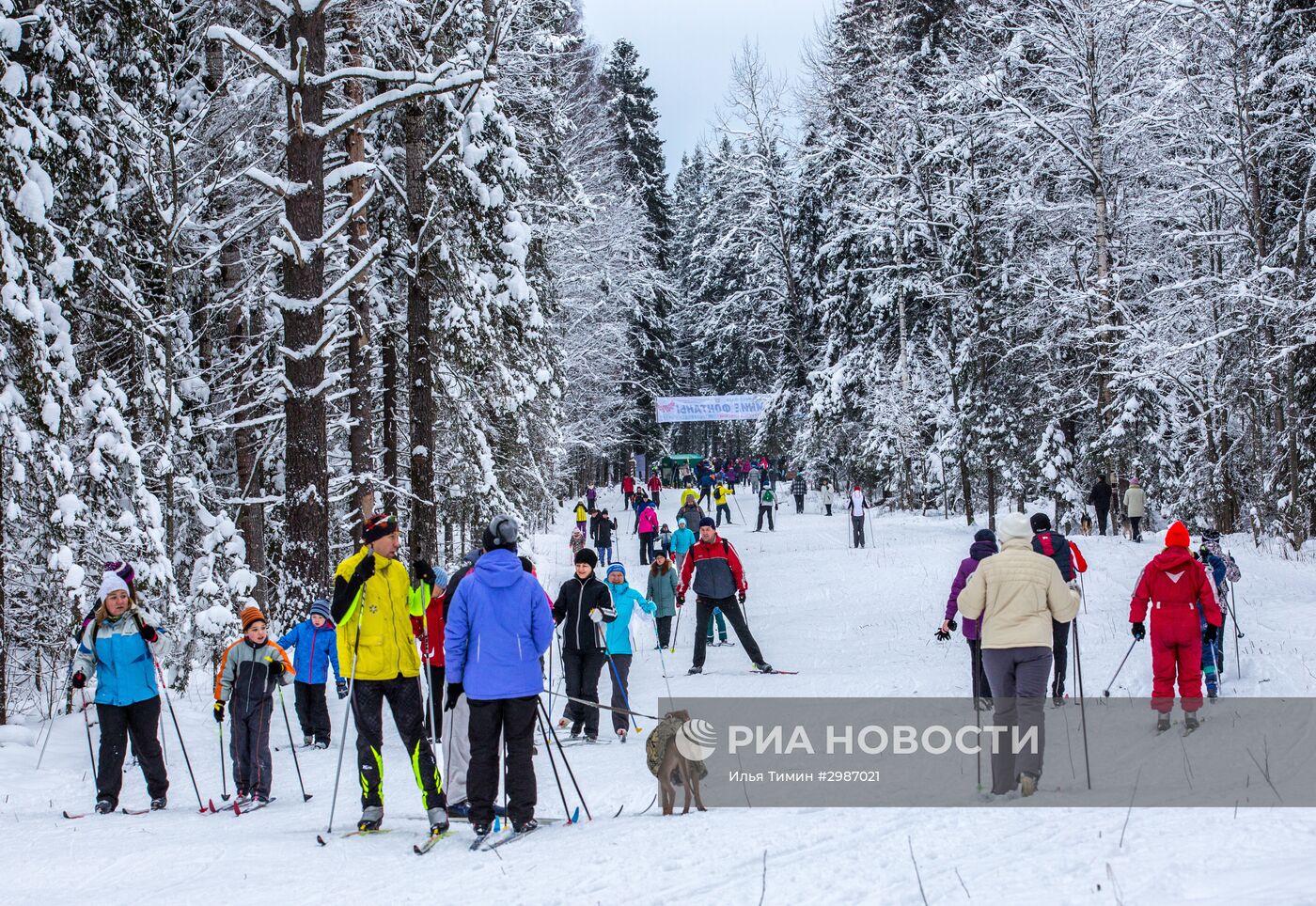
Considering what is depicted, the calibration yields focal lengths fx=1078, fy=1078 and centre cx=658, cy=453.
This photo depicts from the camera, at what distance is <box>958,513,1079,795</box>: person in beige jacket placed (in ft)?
22.1

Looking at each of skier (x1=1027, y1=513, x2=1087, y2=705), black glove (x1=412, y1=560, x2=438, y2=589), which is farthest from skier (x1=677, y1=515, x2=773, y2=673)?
black glove (x1=412, y1=560, x2=438, y2=589)

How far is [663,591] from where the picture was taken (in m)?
15.7

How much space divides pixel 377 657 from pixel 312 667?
450cm

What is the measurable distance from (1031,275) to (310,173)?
73.3 feet

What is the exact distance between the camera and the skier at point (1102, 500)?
2623 centimetres

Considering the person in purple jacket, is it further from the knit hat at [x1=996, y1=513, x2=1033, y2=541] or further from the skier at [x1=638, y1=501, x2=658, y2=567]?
the skier at [x1=638, y1=501, x2=658, y2=567]

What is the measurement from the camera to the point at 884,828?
238 inches

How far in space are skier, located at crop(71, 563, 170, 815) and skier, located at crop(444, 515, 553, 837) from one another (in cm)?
320

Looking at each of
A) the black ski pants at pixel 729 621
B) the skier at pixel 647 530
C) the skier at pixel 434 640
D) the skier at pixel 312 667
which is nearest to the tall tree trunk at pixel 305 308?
the skier at pixel 312 667

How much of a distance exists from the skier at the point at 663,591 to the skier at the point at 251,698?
24.7 ft

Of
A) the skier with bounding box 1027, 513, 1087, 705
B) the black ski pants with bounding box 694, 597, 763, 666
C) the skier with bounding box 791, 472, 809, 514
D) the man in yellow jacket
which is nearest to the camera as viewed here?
the man in yellow jacket

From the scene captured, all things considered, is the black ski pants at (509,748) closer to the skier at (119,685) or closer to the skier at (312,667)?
the skier at (119,685)

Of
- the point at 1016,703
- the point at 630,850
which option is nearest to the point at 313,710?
the point at 630,850

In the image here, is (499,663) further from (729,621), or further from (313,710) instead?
(729,621)
